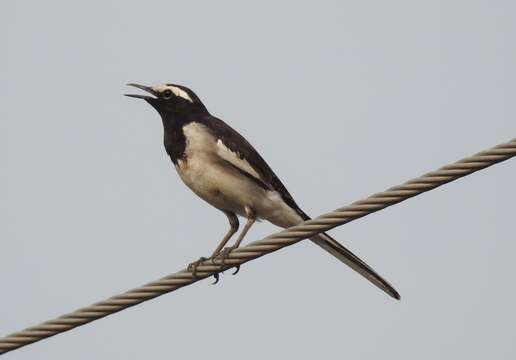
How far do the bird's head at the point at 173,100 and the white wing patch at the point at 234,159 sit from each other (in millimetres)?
764

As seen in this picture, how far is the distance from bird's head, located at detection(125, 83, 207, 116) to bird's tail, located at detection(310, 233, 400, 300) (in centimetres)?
220

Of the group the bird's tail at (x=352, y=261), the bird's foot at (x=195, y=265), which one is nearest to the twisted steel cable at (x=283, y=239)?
the bird's foot at (x=195, y=265)

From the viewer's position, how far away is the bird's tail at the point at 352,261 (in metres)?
8.82

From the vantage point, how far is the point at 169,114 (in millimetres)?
10586

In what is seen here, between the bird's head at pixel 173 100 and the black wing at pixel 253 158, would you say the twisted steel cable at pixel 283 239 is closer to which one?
the black wing at pixel 253 158

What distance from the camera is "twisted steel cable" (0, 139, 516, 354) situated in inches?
247

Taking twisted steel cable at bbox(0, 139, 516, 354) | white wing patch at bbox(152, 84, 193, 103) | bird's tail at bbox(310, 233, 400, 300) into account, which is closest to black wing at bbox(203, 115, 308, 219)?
white wing patch at bbox(152, 84, 193, 103)

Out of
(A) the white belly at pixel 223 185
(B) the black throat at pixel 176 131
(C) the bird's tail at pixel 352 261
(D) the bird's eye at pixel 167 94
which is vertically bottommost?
(C) the bird's tail at pixel 352 261

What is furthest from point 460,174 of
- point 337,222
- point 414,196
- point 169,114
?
point 169,114

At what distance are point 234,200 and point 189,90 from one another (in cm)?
156

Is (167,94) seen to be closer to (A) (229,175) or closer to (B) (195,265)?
(A) (229,175)

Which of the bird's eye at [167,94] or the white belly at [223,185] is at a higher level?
the bird's eye at [167,94]

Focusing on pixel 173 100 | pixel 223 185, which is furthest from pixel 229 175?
pixel 173 100

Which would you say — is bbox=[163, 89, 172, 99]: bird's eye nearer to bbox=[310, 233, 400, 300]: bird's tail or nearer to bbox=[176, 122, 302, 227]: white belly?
bbox=[176, 122, 302, 227]: white belly
